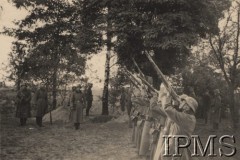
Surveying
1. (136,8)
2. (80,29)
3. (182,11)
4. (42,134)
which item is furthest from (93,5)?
(42,134)

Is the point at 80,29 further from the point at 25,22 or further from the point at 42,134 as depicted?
the point at 42,134

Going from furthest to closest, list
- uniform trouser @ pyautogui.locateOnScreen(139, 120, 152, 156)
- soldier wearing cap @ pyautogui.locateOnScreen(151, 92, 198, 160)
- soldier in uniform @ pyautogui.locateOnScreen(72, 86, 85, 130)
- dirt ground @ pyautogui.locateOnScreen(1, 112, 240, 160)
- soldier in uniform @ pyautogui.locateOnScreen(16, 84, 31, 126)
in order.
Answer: soldier in uniform @ pyautogui.locateOnScreen(16, 84, 31, 126)
soldier in uniform @ pyautogui.locateOnScreen(72, 86, 85, 130)
dirt ground @ pyautogui.locateOnScreen(1, 112, 240, 160)
uniform trouser @ pyautogui.locateOnScreen(139, 120, 152, 156)
soldier wearing cap @ pyautogui.locateOnScreen(151, 92, 198, 160)

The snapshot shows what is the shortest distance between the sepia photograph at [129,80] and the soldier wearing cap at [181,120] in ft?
0.06

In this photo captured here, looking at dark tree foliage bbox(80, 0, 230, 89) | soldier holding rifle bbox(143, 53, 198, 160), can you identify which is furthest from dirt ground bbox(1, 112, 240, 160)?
soldier holding rifle bbox(143, 53, 198, 160)

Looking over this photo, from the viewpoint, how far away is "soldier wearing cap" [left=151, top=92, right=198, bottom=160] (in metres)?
6.31

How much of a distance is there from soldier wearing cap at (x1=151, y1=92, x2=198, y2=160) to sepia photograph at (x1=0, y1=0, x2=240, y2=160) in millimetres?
17

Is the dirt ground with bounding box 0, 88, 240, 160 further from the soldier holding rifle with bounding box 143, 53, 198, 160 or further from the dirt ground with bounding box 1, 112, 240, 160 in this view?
the soldier holding rifle with bounding box 143, 53, 198, 160

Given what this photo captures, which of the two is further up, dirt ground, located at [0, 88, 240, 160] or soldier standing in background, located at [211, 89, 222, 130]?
soldier standing in background, located at [211, 89, 222, 130]

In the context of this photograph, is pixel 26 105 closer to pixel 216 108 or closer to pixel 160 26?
pixel 160 26

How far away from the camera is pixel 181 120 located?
6.37 m

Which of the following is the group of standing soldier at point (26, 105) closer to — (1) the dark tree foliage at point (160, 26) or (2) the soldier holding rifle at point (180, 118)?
(1) the dark tree foliage at point (160, 26)

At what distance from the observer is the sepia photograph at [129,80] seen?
9.08 meters

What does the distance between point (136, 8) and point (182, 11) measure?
226 centimetres

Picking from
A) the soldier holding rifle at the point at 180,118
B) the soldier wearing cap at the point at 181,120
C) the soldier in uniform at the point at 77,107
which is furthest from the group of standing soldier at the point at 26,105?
the soldier wearing cap at the point at 181,120
